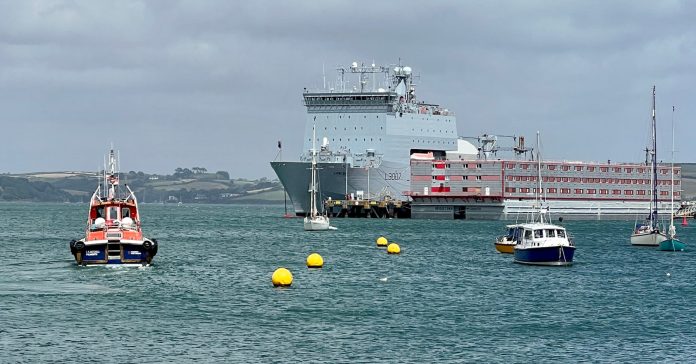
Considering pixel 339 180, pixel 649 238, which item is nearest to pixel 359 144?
pixel 339 180

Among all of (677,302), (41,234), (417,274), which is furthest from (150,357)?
(41,234)

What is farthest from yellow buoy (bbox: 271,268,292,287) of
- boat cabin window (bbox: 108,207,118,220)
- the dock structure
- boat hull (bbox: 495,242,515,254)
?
the dock structure

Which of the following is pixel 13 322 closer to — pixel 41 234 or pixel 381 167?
pixel 41 234

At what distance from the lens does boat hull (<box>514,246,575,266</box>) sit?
76.2m

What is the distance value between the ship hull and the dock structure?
1.46 m

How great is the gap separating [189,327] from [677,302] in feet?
85.4

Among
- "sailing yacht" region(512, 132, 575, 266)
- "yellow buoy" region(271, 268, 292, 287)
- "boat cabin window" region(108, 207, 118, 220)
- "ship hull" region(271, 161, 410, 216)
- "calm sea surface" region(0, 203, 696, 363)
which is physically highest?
"ship hull" region(271, 161, 410, 216)

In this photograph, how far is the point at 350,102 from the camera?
17588cm

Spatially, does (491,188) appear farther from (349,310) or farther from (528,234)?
(349,310)

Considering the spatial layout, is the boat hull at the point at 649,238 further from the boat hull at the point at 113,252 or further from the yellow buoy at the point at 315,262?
the boat hull at the point at 113,252

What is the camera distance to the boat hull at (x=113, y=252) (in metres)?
66.8

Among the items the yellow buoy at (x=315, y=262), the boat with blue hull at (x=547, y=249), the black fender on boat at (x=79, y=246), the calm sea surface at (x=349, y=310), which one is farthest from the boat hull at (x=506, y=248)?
the black fender on boat at (x=79, y=246)

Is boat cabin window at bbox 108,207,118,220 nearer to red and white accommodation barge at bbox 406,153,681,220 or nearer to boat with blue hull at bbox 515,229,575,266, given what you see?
boat with blue hull at bbox 515,229,575,266

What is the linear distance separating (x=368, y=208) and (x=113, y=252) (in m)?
107
